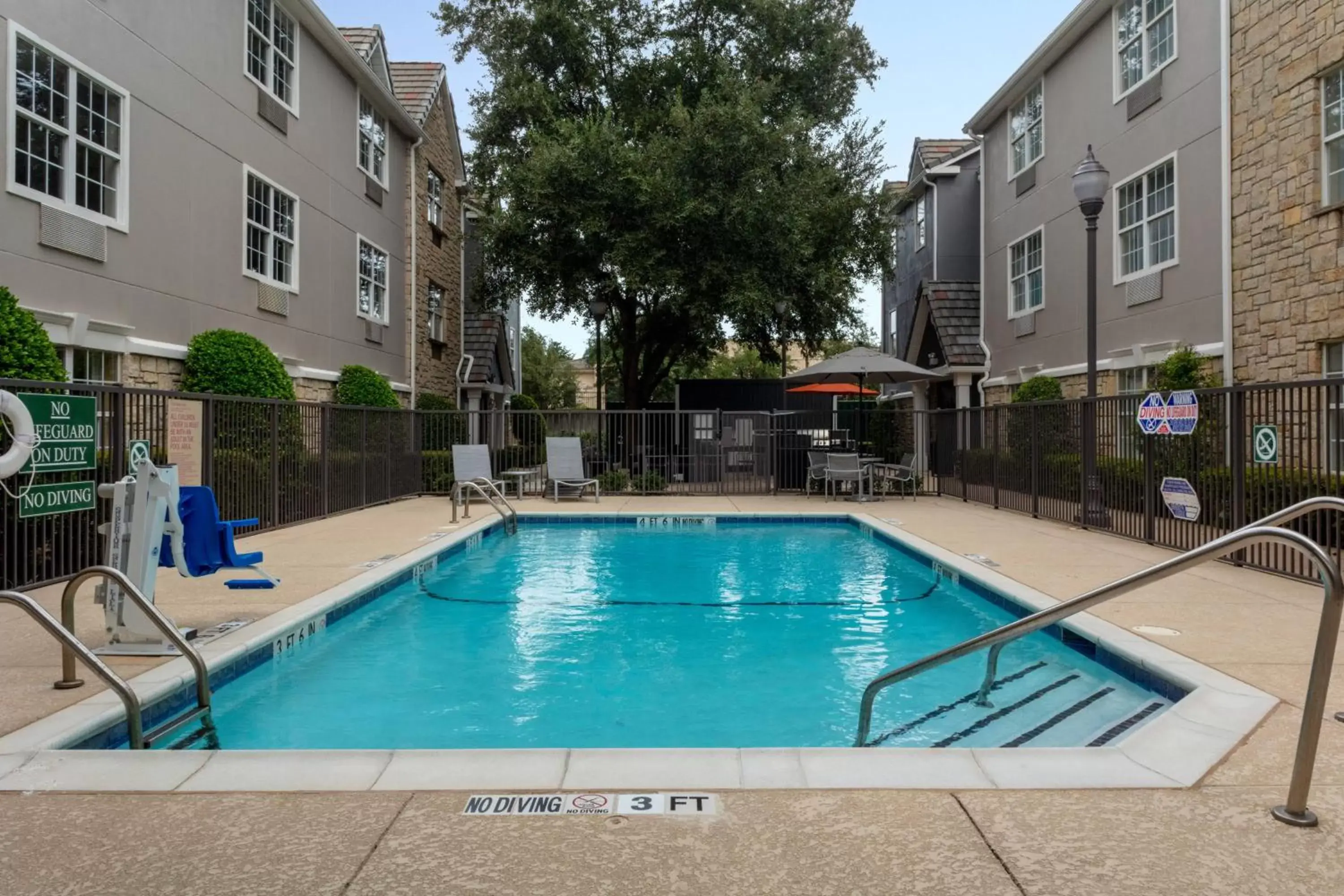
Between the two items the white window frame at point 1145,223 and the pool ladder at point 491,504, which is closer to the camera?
the pool ladder at point 491,504

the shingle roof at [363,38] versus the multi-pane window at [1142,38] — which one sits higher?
the shingle roof at [363,38]

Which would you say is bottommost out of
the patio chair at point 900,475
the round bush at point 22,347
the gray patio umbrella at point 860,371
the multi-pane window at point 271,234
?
the patio chair at point 900,475

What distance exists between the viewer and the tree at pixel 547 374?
1860 inches

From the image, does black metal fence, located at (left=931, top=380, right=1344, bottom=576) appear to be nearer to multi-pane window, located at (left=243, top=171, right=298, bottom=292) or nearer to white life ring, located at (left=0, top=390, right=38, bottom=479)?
white life ring, located at (left=0, top=390, right=38, bottom=479)

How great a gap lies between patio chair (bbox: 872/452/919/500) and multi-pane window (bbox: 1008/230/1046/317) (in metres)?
4.18

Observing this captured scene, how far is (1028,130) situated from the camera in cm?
1770

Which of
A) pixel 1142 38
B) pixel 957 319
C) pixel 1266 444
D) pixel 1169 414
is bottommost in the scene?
pixel 1266 444

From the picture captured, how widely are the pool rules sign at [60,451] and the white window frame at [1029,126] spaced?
1622 cm

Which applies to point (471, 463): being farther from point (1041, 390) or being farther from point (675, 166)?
point (1041, 390)

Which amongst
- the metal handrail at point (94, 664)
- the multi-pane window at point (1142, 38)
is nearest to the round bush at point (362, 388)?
the metal handrail at point (94, 664)

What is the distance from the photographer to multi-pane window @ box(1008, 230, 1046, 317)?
17219mm

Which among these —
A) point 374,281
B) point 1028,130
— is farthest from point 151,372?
point 1028,130

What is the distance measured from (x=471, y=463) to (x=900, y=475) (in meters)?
7.59

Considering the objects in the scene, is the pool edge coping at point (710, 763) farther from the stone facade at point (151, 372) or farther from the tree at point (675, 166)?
the tree at point (675, 166)
